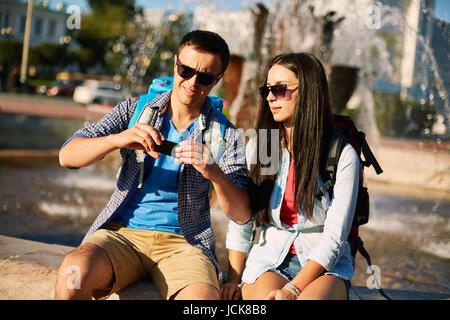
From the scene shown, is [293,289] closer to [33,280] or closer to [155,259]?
[155,259]

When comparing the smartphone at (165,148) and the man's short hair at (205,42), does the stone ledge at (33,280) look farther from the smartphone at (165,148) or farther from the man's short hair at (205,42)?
the man's short hair at (205,42)

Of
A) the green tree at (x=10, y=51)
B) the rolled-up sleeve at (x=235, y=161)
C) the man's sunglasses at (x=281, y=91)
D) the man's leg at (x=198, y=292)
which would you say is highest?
the green tree at (x=10, y=51)

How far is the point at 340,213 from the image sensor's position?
2.15 metres

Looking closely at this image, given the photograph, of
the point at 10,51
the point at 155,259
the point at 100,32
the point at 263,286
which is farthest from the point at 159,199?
the point at 100,32

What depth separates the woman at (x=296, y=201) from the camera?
213cm

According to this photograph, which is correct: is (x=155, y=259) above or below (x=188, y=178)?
below

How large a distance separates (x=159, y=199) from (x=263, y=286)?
0.62 meters

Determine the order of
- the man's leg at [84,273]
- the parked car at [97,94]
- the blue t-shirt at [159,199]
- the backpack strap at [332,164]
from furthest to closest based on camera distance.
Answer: the parked car at [97,94], the blue t-shirt at [159,199], the backpack strap at [332,164], the man's leg at [84,273]

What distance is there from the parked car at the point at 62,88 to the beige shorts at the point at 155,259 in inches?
1266

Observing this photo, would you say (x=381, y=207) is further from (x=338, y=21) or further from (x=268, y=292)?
(x=268, y=292)

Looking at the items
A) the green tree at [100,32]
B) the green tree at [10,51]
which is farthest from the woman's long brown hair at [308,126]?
the green tree at [100,32]

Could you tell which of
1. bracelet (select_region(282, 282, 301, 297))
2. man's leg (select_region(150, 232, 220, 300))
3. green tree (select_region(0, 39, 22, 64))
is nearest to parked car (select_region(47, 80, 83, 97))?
green tree (select_region(0, 39, 22, 64))

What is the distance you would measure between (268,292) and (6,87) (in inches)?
1291

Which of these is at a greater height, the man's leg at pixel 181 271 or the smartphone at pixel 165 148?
the smartphone at pixel 165 148
